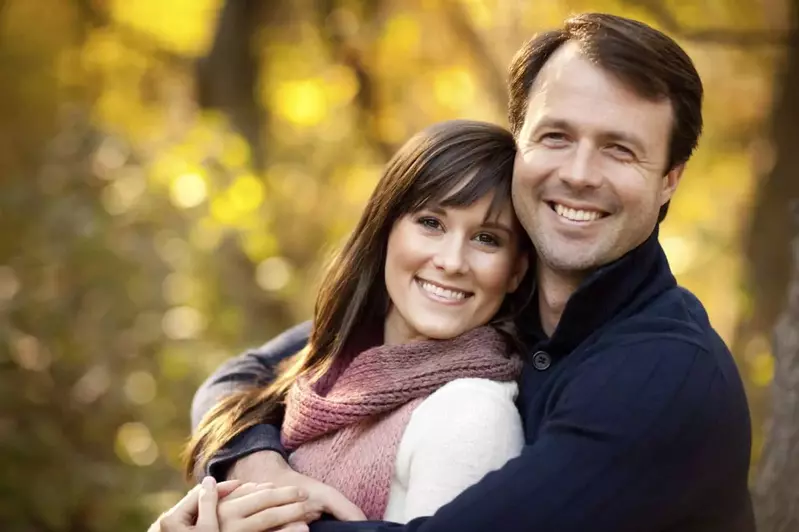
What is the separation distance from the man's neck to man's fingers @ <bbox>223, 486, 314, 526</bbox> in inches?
26.8

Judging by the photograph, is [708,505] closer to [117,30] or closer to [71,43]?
[71,43]

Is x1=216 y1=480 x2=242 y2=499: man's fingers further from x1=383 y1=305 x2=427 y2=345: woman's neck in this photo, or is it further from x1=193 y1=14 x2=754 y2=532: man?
x1=383 y1=305 x2=427 y2=345: woman's neck

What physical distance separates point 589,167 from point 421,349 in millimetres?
565

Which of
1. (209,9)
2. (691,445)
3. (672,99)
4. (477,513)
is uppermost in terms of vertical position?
(209,9)

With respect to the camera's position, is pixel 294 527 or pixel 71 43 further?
pixel 71 43

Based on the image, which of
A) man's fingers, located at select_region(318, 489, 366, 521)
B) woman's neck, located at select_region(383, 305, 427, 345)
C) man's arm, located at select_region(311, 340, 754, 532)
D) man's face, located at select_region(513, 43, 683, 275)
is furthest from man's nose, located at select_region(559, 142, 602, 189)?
man's fingers, located at select_region(318, 489, 366, 521)

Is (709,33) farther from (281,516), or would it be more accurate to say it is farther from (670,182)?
(281,516)

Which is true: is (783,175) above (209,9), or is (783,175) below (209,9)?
below

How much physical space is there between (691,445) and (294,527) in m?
0.82

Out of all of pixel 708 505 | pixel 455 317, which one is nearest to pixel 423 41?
pixel 455 317

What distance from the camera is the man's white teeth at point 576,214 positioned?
6.79 feet

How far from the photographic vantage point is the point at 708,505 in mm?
1867

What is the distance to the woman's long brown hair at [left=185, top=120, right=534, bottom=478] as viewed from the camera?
2.20 meters

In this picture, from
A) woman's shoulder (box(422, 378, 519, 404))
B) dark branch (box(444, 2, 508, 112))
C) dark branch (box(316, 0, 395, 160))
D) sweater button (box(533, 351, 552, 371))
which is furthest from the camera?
dark branch (box(316, 0, 395, 160))
